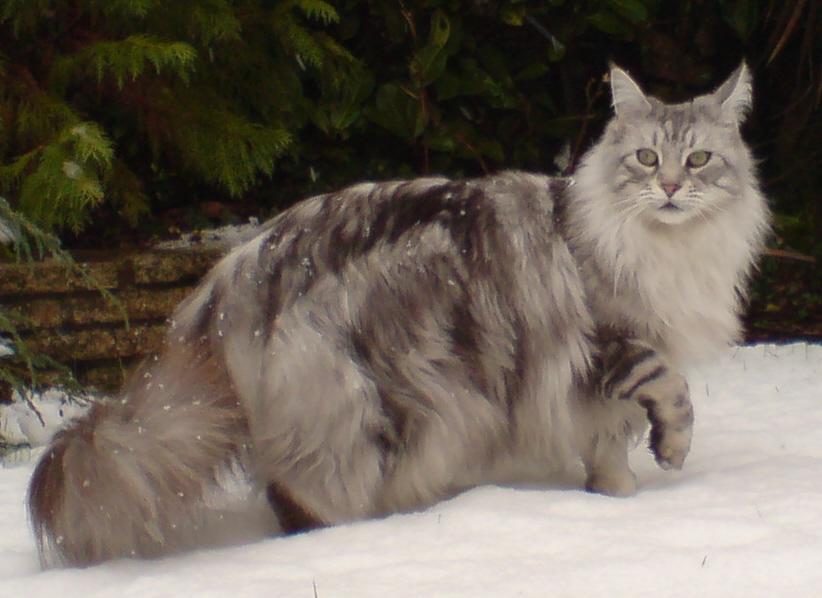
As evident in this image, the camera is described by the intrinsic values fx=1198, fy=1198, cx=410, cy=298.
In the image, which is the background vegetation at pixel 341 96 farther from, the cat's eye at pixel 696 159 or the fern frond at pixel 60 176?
the cat's eye at pixel 696 159

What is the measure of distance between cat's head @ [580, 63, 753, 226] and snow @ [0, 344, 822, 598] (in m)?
0.76

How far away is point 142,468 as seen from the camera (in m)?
2.71

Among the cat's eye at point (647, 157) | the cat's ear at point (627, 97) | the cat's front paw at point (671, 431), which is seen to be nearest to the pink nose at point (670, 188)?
the cat's eye at point (647, 157)

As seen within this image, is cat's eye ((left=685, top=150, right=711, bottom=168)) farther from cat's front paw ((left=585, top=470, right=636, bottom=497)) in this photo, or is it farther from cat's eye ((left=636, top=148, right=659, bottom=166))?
cat's front paw ((left=585, top=470, right=636, bottom=497))

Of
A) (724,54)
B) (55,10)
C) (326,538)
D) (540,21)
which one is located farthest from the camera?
(724,54)

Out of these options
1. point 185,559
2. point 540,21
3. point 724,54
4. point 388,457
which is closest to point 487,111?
point 540,21

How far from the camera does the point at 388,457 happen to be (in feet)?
9.89

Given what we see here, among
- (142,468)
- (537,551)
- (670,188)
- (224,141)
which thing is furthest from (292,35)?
(537,551)

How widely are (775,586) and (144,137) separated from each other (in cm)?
343

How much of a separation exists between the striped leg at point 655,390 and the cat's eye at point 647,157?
528 millimetres

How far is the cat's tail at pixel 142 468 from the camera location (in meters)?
2.67

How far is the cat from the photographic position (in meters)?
2.81

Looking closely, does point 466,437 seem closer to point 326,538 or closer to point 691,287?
point 326,538

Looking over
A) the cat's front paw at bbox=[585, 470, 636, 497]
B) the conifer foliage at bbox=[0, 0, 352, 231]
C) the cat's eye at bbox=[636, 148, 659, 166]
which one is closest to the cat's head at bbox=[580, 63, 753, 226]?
the cat's eye at bbox=[636, 148, 659, 166]
